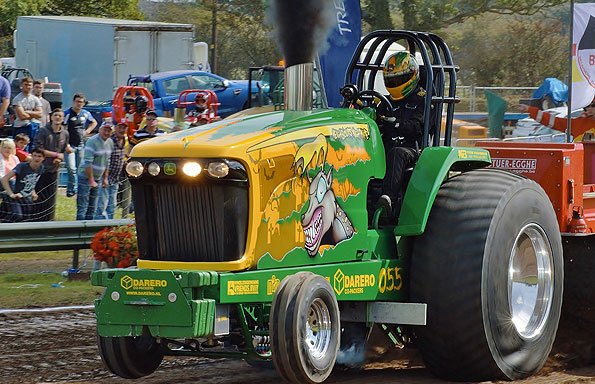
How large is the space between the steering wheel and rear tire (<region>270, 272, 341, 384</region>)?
1592mm

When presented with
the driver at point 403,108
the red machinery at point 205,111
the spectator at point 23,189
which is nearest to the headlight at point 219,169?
the driver at point 403,108

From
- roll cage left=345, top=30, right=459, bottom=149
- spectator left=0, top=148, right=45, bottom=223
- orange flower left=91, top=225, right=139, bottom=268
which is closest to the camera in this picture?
roll cage left=345, top=30, right=459, bottom=149

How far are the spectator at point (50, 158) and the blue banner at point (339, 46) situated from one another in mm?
3620

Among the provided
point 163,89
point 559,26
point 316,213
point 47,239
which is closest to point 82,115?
point 47,239

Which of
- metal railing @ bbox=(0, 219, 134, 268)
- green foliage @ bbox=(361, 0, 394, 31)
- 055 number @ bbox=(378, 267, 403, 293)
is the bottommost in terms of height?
metal railing @ bbox=(0, 219, 134, 268)

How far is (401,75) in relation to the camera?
7676mm

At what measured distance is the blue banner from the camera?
15922 millimetres

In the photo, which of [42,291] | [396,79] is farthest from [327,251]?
[42,291]

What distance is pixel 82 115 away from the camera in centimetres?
1667

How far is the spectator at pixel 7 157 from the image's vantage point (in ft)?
42.9

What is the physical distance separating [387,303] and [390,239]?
0.44 m

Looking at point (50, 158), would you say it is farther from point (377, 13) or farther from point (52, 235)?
point (377, 13)

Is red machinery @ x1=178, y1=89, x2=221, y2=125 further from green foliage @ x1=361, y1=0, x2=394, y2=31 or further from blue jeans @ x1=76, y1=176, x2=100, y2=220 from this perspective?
green foliage @ x1=361, y1=0, x2=394, y2=31

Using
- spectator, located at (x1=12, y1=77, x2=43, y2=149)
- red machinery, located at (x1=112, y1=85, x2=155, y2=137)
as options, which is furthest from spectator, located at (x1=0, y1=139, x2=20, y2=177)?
spectator, located at (x1=12, y1=77, x2=43, y2=149)
